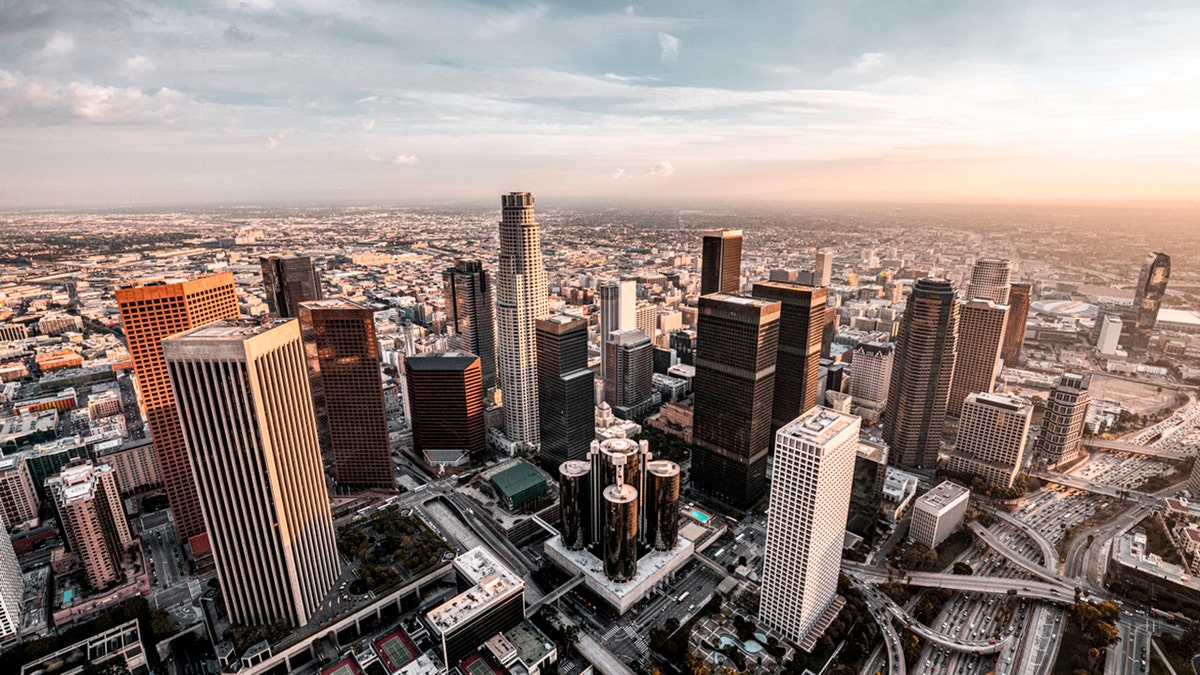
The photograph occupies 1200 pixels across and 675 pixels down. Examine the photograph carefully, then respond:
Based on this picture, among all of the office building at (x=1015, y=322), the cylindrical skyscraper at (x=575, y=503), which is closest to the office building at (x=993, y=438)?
the office building at (x=1015, y=322)

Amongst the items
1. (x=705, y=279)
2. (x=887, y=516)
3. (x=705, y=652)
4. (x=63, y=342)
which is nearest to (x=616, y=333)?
(x=705, y=279)

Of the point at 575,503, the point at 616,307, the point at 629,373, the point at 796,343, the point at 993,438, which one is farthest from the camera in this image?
the point at 616,307

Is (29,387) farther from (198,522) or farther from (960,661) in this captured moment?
(960,661)

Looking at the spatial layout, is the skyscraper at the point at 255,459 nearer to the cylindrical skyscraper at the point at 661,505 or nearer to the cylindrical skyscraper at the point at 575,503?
the cylindrical skyscraper at the point at 575,503

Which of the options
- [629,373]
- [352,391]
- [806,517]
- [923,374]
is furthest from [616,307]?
[806,517]

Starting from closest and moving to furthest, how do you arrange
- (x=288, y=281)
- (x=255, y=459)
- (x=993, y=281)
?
(x=255, y=459)
(x=288, y=281)
(x=993, y=281)

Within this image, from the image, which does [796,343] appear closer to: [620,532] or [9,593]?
[620,532]
